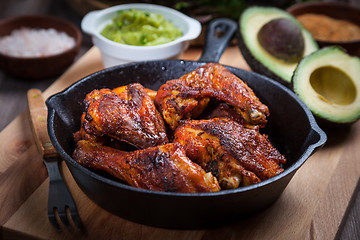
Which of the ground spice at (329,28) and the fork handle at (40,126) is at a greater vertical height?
the ground spice at (329,28)

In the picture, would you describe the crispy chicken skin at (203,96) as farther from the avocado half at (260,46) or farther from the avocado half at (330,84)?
the avocado half at (260,46)

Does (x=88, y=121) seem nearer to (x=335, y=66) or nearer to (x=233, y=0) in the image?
(x=335, y=66)

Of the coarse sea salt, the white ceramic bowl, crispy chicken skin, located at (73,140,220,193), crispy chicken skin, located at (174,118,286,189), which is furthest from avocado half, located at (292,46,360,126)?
the coarse sea salt

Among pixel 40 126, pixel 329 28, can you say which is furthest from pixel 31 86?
pixel 329 28

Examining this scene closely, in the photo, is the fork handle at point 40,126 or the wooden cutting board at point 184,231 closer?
the wooden cutting board at point 184,231

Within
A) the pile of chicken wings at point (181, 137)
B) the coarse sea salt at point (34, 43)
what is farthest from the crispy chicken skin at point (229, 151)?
the coarse sea salt at point (34, 43)

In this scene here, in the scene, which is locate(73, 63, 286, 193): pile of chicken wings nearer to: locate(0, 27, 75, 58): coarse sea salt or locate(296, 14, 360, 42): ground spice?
locate(296, 14, 360, 42): ground spice
